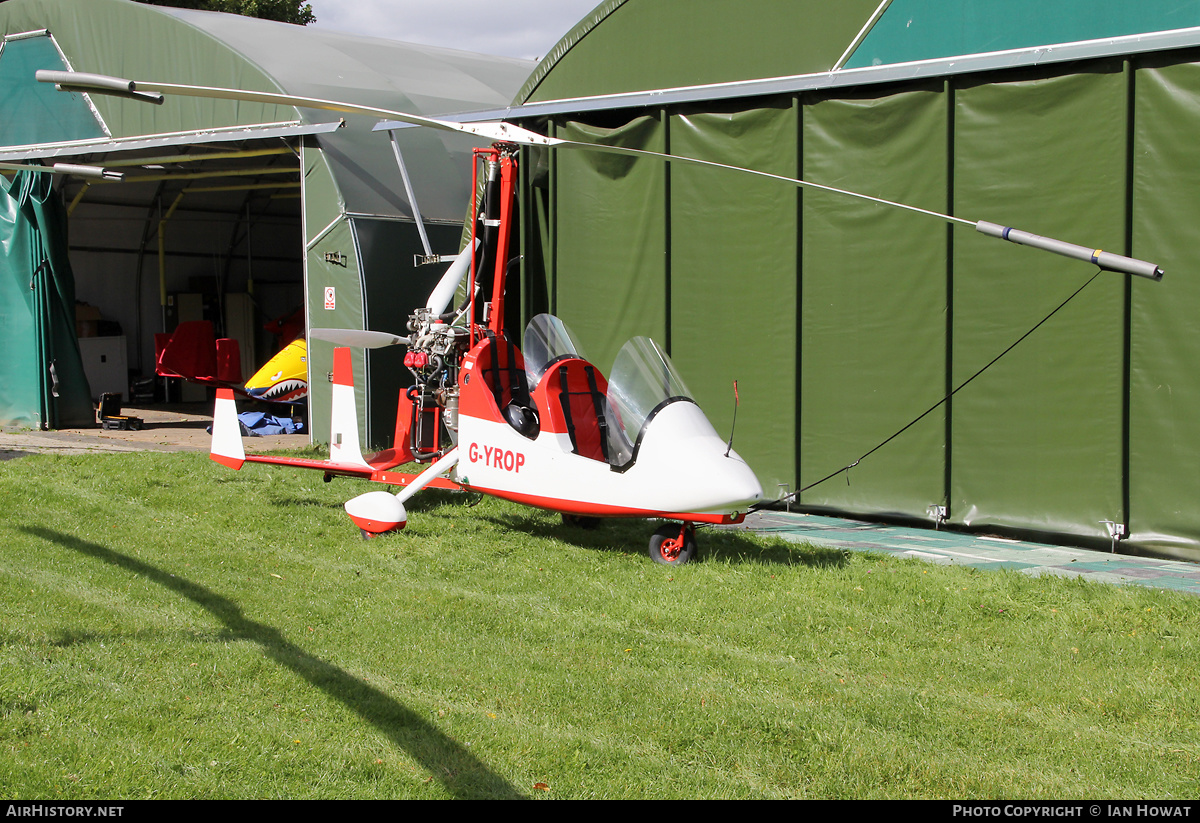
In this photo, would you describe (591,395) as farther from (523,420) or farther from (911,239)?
(911,239)

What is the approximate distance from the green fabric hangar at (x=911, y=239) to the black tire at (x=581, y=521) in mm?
2140

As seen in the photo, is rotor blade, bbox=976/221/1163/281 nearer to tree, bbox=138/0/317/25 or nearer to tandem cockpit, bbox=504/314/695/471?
tandem cockpit, bbox=504/314/695/471

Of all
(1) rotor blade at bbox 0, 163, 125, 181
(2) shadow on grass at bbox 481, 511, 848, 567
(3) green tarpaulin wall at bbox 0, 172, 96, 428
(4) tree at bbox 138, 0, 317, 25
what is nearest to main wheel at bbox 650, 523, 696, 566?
(2) shadow on grass at bbox 481, 511, 848, 567

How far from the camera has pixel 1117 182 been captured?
7910 mm

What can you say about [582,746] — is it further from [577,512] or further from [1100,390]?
[1100,390]

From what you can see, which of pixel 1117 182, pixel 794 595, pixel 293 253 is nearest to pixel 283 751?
pixel 794 595

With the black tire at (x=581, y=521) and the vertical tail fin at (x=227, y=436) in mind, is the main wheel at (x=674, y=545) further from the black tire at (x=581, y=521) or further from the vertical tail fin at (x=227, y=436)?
the vertical tail fin at (x=227, y=436)

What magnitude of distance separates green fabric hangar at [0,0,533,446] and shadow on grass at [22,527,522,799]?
6000 millimetres

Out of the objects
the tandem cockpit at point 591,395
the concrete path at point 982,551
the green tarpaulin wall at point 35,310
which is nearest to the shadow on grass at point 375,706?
the tandem cockpit at point 591,395

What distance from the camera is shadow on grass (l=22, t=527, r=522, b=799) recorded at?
3.77 meters

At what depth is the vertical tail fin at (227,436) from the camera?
8.83 metres

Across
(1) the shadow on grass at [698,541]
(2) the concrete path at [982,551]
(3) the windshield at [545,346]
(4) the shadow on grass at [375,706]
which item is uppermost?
(3) the windshield at [545,346]

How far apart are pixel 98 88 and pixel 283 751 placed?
3382 mm

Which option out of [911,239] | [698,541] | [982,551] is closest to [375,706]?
[698,541]
